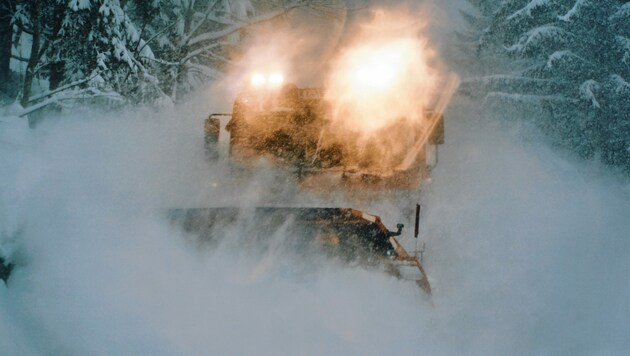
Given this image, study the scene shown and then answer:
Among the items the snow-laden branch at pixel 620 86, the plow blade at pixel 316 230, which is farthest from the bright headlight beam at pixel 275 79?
the snow-laden branch at pixel 620 86

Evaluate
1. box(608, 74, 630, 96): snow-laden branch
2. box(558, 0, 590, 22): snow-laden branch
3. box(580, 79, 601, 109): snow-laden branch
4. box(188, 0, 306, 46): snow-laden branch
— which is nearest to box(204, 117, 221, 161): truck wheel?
box(188, 0, 306, 46): snow-laden branch

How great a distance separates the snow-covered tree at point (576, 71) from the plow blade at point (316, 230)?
1125cm

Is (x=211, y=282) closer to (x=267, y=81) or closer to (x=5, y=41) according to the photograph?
(x=267, y=81)

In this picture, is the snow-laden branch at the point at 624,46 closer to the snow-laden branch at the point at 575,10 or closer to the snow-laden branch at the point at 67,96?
the snow-laden branch at the point at 575,10

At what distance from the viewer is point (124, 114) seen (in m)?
8.84

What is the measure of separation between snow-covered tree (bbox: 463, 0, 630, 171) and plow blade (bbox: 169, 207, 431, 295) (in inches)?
443

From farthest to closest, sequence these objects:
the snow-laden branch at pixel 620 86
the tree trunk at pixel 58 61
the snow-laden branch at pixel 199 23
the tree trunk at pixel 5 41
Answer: the snow-laden branch at pixel 199 23
the snow-laden branch at pixel 620 86
the tree trunk at pixel 5 41
the tree trunk at pixel 58 61

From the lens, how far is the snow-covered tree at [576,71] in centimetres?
1262

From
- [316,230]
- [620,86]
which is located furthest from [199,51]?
[620,86]

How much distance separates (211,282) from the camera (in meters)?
3.92

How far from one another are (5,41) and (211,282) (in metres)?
8.02

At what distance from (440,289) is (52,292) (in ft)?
14.3

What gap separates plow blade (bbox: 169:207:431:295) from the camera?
4.23 m

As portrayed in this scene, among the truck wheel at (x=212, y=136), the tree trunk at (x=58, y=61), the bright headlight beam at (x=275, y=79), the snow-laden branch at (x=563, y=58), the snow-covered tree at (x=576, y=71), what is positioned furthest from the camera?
the snow-laden branch at (x=563, y=58)
